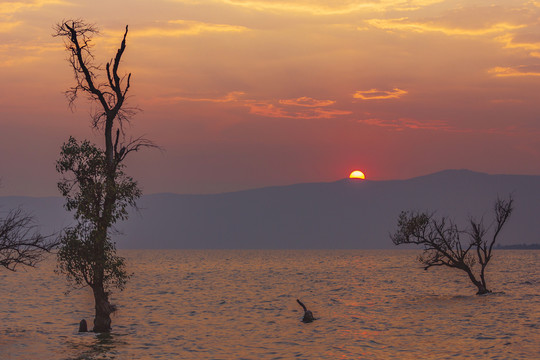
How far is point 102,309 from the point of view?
4034 centimetres

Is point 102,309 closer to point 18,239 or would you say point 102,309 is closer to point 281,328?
point 18,239

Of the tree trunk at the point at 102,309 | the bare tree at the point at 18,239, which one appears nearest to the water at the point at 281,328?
the tree trunk at the point at 102,309

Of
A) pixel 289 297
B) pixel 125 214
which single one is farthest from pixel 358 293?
pixel 125 214

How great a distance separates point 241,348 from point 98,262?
34.5ft

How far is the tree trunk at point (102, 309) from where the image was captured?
39.0 metres

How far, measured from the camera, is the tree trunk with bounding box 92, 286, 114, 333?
39000 millimetres

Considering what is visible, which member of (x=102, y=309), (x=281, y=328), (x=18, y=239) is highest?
(x=18, y=239)

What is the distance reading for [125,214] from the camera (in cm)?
3809

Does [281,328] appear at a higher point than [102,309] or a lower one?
lower

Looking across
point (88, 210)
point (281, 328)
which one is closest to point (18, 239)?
point (88, 210)

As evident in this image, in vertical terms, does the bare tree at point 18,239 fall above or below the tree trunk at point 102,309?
above

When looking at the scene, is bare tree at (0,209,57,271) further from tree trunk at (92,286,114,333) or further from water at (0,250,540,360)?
water at (0,250,540,360)

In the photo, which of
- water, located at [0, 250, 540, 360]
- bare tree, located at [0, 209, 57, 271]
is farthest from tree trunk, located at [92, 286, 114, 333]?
bare tree, located at [0, 209, 57, 271]

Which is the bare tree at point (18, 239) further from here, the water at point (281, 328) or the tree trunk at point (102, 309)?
the water at point (281, 328)
